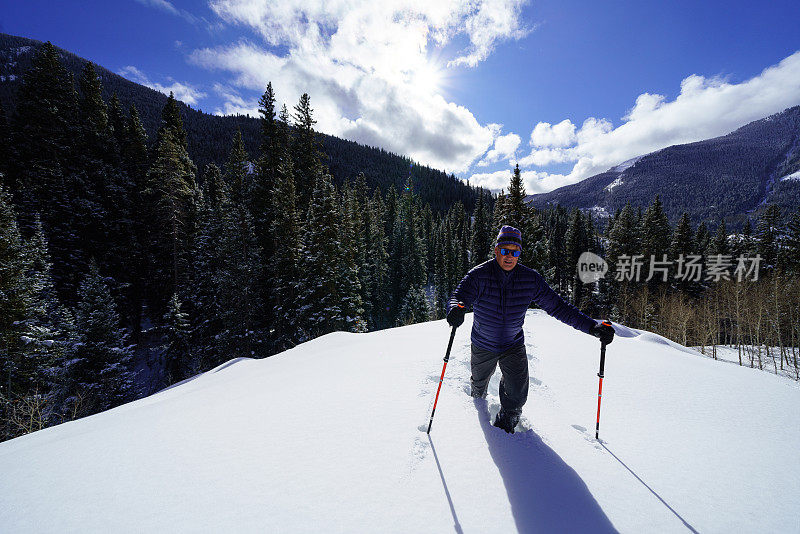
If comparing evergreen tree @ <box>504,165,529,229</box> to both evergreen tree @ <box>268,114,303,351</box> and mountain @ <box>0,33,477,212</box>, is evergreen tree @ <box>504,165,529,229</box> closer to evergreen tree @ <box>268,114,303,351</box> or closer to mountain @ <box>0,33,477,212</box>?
evergreen tree @ <box>268,114,303,351</box>

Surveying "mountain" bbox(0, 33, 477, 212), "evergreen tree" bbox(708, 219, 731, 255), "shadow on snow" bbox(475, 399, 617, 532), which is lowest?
"shadow on snow" bbox(475, 399, 617, 532)

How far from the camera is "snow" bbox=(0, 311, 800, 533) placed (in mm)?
2439

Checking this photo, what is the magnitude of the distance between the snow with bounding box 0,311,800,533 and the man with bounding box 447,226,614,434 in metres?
0.60

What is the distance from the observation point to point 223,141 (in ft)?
353

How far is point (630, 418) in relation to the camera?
163 inches

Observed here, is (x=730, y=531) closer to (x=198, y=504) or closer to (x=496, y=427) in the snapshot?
(x=496, y=427)

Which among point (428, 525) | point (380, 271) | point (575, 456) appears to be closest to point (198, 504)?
point (428, 525)

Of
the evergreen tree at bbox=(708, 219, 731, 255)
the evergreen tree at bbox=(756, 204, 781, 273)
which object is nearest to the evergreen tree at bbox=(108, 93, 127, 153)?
the evergreen tree at bbox=(708, 219, 731, 255)

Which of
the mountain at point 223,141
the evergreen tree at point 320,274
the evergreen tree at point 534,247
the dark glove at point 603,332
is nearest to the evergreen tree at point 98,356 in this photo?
the evergreen tree at point 320,274

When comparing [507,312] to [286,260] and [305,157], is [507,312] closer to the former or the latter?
[286,260]

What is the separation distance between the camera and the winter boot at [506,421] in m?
3.61

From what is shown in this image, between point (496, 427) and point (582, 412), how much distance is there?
5.18 ft

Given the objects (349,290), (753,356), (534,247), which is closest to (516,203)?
(534,247)

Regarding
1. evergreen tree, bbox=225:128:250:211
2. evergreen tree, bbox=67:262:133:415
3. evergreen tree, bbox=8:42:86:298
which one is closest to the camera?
evergreen tree, bbox=67:262:133:415
